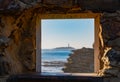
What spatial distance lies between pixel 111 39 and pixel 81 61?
18.2 feet

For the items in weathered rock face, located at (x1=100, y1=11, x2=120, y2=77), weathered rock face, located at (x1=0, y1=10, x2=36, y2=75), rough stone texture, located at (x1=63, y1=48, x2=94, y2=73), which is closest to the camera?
weathered rock face, located at (x1=100, y1=11, x2=120, y2=77)

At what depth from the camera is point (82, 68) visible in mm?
11273

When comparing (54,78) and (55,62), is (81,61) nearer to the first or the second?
(54,78)

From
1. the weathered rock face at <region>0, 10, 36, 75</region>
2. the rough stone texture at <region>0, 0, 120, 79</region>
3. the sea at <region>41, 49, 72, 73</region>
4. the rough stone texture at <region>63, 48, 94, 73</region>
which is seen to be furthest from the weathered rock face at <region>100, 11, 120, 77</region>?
the rough stone texture at <region>63, 48, 94, 73</region>

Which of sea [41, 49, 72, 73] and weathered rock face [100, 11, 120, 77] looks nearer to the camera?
weathered rock face [100, 11, 120, 77]

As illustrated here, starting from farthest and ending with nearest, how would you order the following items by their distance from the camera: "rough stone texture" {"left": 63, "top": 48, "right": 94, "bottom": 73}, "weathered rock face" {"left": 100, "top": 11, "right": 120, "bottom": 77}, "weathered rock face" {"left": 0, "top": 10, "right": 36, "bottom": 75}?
1. "rough stone texture" {"left": 63, "top": 48, "right": 94, "bottom": 73}
2. "weathered rock face" {"left": 0, "top": 10, "right": 36, "bottom": 75}
3. "weathered rock face" {"left": 100, "top": 11, "right": 120, "bottom": 77}

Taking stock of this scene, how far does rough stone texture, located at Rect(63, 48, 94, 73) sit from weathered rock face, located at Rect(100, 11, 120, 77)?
480 cm

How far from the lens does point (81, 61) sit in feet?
37.5

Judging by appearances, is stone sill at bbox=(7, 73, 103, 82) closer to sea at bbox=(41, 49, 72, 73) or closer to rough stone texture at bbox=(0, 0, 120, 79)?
rough stone texture at bbox=(0, 0, 120, 79)

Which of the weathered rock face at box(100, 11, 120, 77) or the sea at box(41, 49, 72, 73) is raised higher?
the weathered rock face at box(100, 11, 120, 77)

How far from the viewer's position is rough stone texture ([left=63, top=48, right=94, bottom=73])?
35.8ft

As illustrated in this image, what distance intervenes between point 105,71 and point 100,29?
66cm

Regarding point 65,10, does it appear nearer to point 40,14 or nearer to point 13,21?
point 40,14

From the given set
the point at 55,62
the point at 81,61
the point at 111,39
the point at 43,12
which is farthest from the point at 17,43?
the point at 55,62
